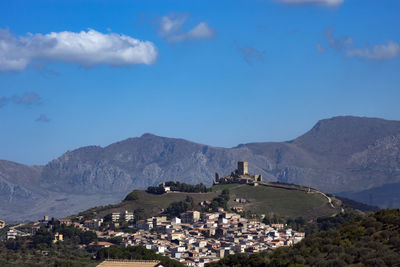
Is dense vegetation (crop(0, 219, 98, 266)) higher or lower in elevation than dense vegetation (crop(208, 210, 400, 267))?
lower

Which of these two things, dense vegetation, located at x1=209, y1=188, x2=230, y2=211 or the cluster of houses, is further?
dense vegetation, located at x1=209, y1=188, x2=230, y2=211

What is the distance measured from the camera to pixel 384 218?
6272cm

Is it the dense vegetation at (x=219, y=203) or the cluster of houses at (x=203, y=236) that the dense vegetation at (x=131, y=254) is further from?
the dense vegetation at (x=219, y=203)

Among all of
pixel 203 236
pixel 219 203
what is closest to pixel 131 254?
pixel 203 236

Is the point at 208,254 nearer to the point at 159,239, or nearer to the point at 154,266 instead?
the point at 159,239

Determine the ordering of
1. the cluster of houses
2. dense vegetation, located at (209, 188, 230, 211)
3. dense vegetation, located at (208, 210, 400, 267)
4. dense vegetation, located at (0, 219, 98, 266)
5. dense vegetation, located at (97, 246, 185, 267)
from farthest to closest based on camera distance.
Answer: dense vegetation, located at (209, 188, 230, 211) → the cluster of houses → dense vegetation, located at (0, 219, 98, 266) → dense vegetation, located at (97, 246, 185, 267) → dense vegetation, located at (208, 210, 400, 267)

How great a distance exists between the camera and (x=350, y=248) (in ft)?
181

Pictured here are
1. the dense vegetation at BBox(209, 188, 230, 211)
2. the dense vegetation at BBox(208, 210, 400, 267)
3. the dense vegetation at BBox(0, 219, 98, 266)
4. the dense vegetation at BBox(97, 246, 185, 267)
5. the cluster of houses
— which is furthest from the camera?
the dense vegetation at BBox(209, 188, 230, 211)

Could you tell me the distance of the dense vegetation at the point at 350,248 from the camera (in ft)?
172

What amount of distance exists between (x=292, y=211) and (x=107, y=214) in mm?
43737

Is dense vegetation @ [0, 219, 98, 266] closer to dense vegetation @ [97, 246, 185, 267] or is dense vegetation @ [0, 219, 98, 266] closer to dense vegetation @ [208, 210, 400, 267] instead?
dense vegetation @ [97, 246, 185, 267]

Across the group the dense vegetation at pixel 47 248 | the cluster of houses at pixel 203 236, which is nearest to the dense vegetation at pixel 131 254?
the dense vegetation at pixel 47 248

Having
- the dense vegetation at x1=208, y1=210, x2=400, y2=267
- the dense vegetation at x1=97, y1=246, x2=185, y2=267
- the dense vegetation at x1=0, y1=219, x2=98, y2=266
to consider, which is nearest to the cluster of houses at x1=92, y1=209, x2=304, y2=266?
the dense vegetation at x1=0, y1=219, x2=98, y2=266

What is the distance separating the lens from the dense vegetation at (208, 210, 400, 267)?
172ft
